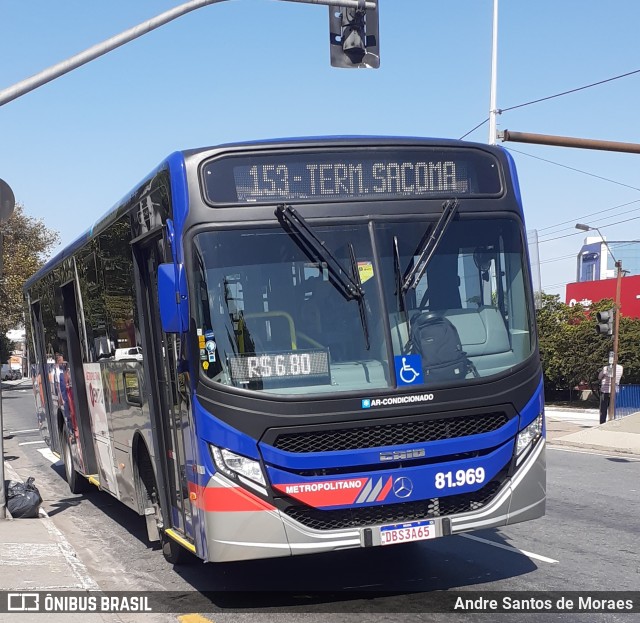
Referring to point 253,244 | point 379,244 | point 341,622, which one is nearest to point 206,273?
point 253,244

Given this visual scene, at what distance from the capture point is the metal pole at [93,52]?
10.7m

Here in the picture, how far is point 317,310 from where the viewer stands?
21.1 feet

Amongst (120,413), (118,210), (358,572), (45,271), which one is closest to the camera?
(358,572)

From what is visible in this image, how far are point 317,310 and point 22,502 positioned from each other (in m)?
5.93

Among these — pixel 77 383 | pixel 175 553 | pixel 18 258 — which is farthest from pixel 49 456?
pixel 18 258

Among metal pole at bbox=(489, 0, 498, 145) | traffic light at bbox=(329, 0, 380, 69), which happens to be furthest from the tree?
traffic light at bbox=(329, 0, 380, 69)

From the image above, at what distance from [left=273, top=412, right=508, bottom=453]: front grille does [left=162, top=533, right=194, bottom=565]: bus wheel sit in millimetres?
2477

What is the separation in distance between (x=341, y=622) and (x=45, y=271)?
8.94 metres

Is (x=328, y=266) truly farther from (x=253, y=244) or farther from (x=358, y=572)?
(x=358, y=572)

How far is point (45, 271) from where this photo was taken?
1362 centimetres

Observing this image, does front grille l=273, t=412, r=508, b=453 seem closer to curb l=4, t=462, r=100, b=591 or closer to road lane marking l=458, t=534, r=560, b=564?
road lane marking l=458, t=534, r=560, b=564

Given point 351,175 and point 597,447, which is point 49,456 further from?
point 351,175

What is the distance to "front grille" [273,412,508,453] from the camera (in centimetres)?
616

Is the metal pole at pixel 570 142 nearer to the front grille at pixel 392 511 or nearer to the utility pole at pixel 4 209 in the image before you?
the utility pole at pixel 4 209
